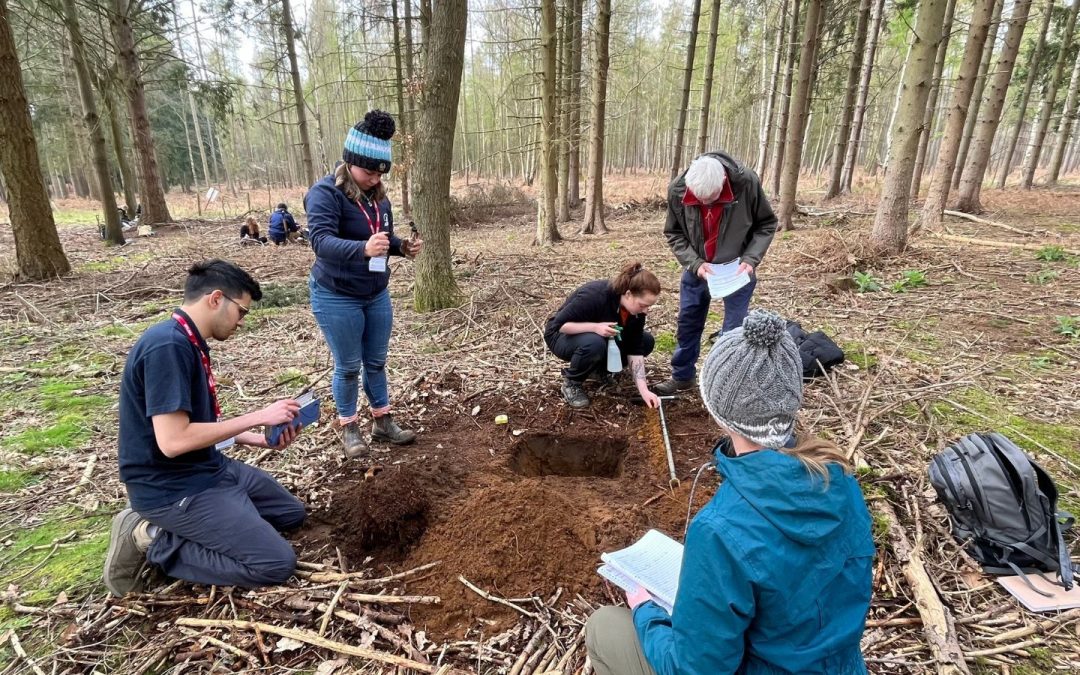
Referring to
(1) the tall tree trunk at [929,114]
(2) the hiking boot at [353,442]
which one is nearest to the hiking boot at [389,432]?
(2) the hiking boot at [353,442]

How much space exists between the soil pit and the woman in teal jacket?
2392mm

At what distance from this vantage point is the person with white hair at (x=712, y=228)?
376 cm

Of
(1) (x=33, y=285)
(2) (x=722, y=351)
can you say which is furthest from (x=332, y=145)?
(2) (x=722, y=351)

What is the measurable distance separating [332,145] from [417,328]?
3991 cm

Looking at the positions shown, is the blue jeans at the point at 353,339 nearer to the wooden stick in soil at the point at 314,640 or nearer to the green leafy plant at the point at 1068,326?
the wooden stick in soil at the point at 314,640

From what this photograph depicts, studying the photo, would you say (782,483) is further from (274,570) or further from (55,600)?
(55,600)

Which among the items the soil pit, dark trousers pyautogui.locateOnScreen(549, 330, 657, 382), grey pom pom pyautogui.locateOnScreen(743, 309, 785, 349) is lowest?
the soil pit

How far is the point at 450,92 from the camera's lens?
5.75m

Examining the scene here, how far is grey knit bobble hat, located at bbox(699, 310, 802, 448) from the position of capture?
1.37m

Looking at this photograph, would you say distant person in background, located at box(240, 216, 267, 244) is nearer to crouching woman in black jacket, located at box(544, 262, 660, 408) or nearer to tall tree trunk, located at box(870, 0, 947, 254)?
crouching woman in black jacket, located at box(544, 262, 660, 408)

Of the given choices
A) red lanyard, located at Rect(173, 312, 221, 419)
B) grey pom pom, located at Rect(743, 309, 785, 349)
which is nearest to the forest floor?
red lanyard, located at Rect(173, 312, 221, 419)

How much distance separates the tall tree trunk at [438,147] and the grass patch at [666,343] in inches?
99.9

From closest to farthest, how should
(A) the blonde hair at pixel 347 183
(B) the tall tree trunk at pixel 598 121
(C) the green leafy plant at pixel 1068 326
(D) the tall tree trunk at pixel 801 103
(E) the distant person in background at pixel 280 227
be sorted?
(A) the blonde hair at pixel 347 183 → (C) the green leafy plant at pixel 1068 326 → (D) the tall tree trunk at pixel 801 103 → (B) the tall tree trunk at pixel 598 121 → (E) the distant person in background at pixel 280 227

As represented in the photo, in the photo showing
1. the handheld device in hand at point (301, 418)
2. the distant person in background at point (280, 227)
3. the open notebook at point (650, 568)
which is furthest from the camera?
the distant person in background at point (280, 227)
